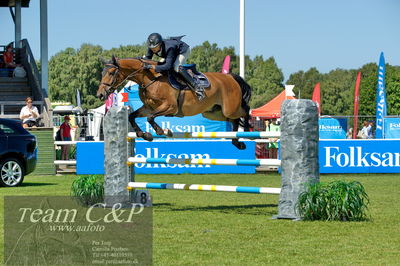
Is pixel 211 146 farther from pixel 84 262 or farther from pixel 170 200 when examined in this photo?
pixel 84 262

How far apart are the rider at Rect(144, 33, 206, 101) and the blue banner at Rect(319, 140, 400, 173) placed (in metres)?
11.1

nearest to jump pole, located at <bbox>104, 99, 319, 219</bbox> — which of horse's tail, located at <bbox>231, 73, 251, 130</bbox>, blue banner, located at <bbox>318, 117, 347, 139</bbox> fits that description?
horse's tail, located at <bbox>231, 73, 251, 130</bbox>

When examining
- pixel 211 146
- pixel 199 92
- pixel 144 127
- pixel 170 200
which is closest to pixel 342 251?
pixel 199 92

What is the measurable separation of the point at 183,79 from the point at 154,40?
875 millimetres

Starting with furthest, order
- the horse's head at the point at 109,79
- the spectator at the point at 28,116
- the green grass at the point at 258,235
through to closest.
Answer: the spectator at the point at 28,116
the horse's head at the point at 109,79
the green grass at the point at 258,235

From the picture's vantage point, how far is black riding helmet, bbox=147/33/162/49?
1241cm

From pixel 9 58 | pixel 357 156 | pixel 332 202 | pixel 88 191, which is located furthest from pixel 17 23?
pixel 332 202

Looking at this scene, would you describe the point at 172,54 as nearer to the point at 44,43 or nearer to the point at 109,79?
the point at 109,79

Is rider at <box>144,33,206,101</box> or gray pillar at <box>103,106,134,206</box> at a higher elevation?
rider at <box>144,33,206,101</box>

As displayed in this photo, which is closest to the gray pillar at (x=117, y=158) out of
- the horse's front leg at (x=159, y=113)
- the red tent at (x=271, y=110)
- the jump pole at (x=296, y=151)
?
the horse's front leg at (x=159, y=113)

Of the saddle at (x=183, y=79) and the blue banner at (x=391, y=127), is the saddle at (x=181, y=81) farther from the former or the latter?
the blue banner at (x=391, y=127)

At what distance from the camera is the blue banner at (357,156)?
23.4m

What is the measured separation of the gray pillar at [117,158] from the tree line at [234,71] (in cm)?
7476

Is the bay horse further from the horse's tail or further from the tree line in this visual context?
the tree line
